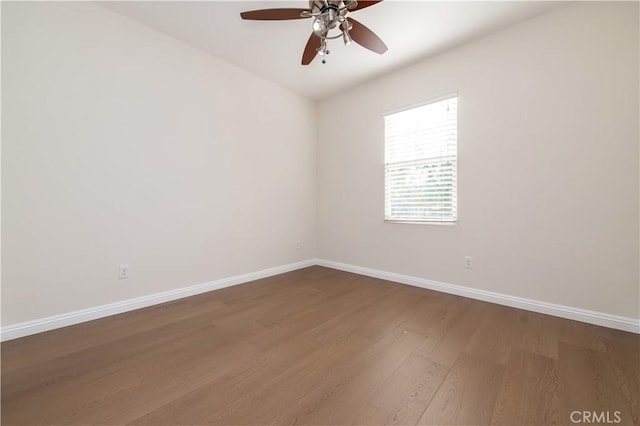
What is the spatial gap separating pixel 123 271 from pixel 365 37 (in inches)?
121

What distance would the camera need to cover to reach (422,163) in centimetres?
314

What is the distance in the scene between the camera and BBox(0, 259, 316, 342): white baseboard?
6.43ft

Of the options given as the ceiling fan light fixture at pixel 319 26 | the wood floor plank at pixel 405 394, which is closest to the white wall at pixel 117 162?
the ceiling fan light fixture at pixel 319 26

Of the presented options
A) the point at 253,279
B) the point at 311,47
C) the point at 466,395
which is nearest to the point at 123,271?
the point at 253,279

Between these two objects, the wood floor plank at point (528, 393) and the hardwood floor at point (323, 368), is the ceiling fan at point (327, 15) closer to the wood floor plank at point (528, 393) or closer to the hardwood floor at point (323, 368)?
the hardwood floor at point (323, 368)

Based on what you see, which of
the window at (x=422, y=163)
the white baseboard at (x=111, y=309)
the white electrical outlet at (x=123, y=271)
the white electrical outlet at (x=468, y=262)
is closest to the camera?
the white baseboard at (x=111, y=309)

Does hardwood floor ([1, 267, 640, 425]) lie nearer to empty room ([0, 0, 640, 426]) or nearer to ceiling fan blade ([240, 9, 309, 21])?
empty room ([0, 0, 640, 426])

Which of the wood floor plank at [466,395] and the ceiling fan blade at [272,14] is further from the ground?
the ceiling fan blade at [272,14]

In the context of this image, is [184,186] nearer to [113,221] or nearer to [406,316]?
[113,221]

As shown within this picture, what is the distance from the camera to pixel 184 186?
283cm

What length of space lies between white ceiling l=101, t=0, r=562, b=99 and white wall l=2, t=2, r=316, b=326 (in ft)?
0.78

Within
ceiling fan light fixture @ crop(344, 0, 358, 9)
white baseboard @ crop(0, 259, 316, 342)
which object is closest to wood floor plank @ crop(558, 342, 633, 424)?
ceiling fan light fixture @ crop(344, 0, 358, 9)

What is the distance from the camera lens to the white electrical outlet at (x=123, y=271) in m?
2.42

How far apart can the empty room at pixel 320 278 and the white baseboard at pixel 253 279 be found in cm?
2
